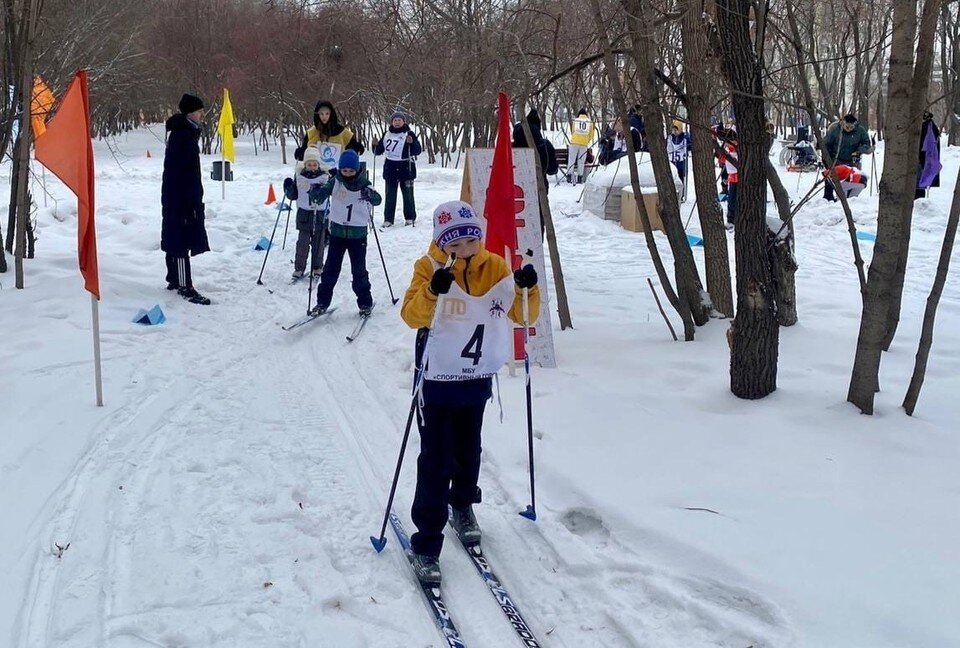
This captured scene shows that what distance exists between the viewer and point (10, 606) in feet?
12.0

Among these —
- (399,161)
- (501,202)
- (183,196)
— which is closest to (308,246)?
(183,196)

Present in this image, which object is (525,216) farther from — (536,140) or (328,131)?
→ (328,131)

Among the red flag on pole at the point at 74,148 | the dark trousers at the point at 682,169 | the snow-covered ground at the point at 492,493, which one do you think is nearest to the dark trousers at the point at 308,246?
the snow-covered ground at the point at 492,493

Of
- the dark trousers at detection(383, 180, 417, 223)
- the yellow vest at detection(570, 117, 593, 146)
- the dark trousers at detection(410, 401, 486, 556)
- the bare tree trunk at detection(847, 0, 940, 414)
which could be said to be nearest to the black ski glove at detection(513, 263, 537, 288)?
the dark trousers at detection(410, 401, 486, 556)

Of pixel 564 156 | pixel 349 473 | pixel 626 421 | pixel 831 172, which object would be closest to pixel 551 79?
pixel 831 172

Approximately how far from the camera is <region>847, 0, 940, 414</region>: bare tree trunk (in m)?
4.91

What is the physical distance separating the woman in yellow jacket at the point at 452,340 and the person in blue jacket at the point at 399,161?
1129cm

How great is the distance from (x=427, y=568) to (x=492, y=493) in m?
1.00

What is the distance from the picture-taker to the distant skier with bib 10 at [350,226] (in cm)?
889

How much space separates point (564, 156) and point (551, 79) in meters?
20.3

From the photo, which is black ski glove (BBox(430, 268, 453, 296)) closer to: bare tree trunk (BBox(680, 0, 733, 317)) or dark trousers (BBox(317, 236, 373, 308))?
bare tree trunk (BBox(680, 0, 733, 317))

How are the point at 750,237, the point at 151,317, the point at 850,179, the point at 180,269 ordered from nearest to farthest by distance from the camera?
the point at 750,237 < the point at 151,317 < the point at 180,269 < the point at 850,179

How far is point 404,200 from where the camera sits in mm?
15750

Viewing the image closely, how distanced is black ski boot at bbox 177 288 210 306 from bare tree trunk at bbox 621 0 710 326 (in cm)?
499
